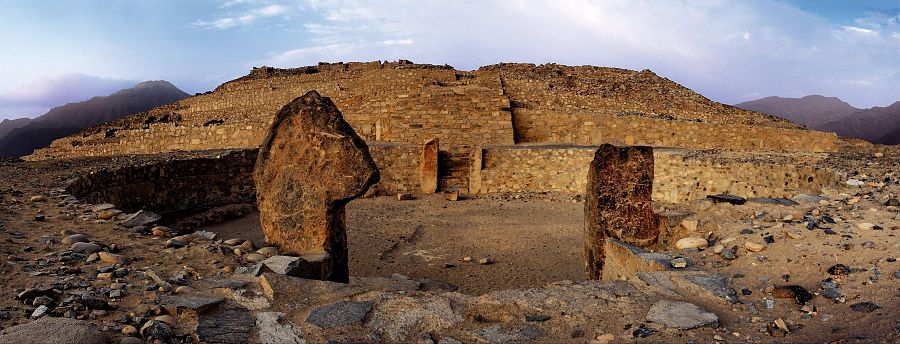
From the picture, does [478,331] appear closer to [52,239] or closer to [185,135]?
[52,239]

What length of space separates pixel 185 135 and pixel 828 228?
58.1ft

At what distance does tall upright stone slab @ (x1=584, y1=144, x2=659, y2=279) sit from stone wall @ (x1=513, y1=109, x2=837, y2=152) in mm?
12461

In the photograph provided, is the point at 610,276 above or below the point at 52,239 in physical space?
below

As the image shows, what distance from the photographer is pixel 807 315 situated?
11.1 ft

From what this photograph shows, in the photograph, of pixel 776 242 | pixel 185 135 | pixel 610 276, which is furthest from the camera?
pixel 185 135

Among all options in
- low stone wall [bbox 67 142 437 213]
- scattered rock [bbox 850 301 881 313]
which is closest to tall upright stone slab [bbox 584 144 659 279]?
scattered rock [bbox 850 301 881 313]

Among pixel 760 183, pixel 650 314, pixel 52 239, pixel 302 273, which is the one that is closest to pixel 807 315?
pixel 650 314

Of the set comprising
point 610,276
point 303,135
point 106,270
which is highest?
point 303,135

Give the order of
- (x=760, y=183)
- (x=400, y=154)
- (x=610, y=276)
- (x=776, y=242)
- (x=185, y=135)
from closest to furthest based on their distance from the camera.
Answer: (x=776, y=242), (x=610, y=276), (x=760, y=183), (x=400, y=154), (x=185, y=135)

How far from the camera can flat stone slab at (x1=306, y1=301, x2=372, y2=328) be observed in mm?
3509

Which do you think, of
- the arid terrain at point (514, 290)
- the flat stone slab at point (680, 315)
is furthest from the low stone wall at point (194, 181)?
the flat stone slab at point (680, 315)

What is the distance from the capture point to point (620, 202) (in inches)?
241

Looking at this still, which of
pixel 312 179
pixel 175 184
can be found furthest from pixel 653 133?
pixel 312 179

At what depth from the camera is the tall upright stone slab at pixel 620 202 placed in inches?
238
